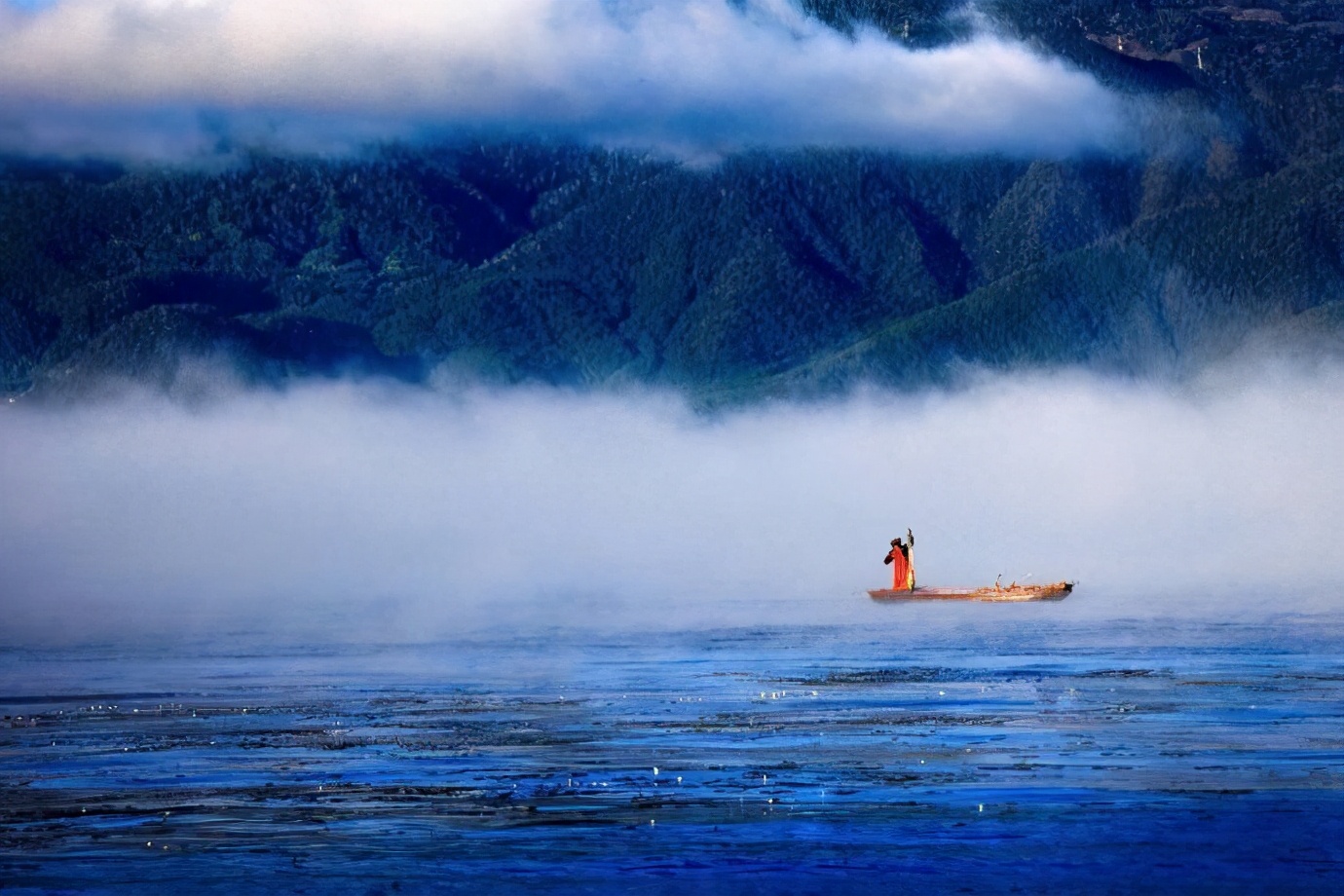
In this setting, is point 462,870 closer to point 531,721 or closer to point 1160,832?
point 1160,832

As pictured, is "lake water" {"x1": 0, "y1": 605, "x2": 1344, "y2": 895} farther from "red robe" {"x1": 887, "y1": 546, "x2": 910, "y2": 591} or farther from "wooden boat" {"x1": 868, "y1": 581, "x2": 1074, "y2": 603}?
"red robe" {"x1": 887, "y1": 546, "x2": 910, "y2": 591}

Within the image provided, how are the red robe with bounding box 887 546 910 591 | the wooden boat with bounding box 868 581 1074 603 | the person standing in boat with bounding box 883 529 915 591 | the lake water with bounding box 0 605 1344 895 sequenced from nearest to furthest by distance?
the lake water with bounding box 0 605 1344 895
the wooden boat with bounding box 868 581 1074 603
the person standing in boat with bounding box 883 529 915 591
the red robe with bounding box 887 546 910 591

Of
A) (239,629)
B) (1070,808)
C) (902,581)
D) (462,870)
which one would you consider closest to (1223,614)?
(902,581)

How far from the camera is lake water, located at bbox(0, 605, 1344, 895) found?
54.2 meters

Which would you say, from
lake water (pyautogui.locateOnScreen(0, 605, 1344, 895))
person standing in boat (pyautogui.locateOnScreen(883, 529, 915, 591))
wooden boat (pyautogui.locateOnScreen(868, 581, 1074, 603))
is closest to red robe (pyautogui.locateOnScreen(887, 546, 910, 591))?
person standing in boat (pyautogui.locateOnScreen(883, 529, 915, 591))

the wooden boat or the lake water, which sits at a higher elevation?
the wooden boat

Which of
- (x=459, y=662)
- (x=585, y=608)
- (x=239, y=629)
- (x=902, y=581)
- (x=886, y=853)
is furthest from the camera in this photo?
(x=902, y=581)

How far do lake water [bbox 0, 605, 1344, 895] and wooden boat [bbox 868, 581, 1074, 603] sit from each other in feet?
145

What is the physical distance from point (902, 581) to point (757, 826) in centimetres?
11755

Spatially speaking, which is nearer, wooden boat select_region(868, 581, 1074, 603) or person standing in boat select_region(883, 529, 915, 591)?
wooden boat select_region(868, 581, 1074, 603)

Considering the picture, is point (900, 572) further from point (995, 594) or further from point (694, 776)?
point (694, 776)

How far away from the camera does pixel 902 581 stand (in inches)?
6905

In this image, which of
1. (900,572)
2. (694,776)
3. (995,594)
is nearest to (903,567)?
(900,572)

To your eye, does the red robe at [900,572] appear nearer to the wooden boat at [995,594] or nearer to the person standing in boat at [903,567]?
the person standing in boat at [903,567]
